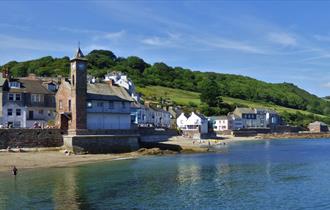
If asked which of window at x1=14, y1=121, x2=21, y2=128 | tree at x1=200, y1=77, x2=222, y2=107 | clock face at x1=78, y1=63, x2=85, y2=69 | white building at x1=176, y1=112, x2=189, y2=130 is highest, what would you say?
tree at x1=200, y1=77, x2=222, y2=107

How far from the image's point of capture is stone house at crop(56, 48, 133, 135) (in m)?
62.0

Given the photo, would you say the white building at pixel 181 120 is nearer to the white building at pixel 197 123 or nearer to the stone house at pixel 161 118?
the white building at pixel 197 123

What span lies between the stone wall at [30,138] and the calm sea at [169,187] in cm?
1113

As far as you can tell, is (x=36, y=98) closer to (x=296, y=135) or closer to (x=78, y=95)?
(x=78, y=95)

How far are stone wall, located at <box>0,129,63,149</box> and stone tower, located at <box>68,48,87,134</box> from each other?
2244 millimetres

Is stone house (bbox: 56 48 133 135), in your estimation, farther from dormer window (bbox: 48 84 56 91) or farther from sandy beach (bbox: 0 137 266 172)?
dormer window (bbox: 48 84 56 91)

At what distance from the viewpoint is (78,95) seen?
6206cm

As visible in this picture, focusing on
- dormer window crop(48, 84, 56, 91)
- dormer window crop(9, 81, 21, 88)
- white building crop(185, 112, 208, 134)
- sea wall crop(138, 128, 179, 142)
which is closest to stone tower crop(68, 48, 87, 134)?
dormer window crop(9, 81, 21, 88)

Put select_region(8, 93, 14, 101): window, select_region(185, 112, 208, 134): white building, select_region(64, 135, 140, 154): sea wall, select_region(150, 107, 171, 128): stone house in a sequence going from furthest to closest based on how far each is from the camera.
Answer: select_region(185, 112, 208, 134): white building < select_region(150, 107, 171, 128): stone house < select_region(8, 93, 14, 101): window < select_region(64, 135, 140, 154): sea wall

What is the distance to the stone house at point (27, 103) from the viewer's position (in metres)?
A: 66.4

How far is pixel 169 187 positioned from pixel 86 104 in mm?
29130

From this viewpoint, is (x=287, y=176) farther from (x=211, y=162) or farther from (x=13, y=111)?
(x=13, y=111)

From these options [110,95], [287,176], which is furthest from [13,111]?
[287,176]

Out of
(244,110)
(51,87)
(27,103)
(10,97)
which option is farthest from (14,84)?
(244,110)
